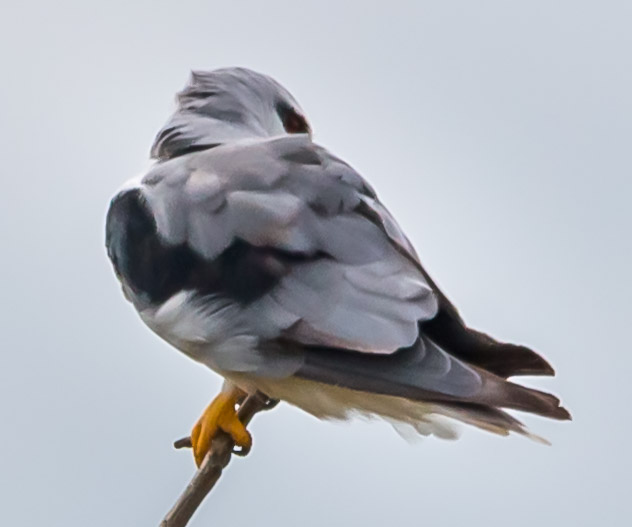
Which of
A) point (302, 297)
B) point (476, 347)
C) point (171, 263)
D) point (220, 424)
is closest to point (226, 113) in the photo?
point (171, 263)

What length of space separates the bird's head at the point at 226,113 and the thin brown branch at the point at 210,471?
83 cm

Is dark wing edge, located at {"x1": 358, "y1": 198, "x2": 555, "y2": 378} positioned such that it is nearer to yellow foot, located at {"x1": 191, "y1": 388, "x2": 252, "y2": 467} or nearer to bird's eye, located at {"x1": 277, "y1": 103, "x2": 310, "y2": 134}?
yellow foot, located at {"x1": 191, "y1": 388, "x2": 252, "y2": 467}

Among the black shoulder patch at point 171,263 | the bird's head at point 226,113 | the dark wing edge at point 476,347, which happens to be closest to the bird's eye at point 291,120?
the bird's head at point 226,113

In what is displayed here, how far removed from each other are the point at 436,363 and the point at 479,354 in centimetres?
20

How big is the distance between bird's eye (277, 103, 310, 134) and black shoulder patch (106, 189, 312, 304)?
114 centimetres

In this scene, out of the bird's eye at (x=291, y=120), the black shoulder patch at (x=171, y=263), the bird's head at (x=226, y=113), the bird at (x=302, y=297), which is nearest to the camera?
the bird at (x=302, y=297)

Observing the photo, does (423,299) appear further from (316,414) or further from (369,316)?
(316,414)

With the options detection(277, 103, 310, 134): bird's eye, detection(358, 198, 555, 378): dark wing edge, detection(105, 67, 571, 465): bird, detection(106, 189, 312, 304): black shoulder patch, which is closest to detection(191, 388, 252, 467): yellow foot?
detection(105, 67, 571, 465): bird

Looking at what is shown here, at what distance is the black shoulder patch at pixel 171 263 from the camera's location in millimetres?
4734

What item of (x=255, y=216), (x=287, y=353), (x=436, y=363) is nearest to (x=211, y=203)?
(x=255, y=216)

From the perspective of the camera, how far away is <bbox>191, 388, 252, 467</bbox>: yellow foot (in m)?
5.15

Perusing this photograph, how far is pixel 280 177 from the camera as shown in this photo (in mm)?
4848

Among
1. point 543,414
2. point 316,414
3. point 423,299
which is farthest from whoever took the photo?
point 316,414

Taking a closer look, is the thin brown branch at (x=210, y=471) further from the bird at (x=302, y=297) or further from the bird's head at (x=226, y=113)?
the bird's head at (x=226, y=113)
